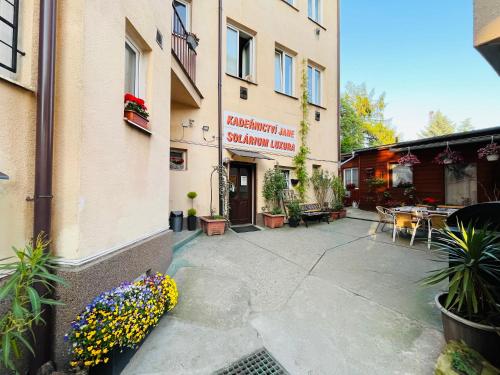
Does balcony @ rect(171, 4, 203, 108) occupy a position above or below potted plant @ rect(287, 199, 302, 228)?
above

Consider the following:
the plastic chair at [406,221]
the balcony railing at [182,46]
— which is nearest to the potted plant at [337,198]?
the plastic chair at [406,221]

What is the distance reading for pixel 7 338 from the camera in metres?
1.33

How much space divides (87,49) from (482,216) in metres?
4.96

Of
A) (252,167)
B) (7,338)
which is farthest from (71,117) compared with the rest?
(252,167)

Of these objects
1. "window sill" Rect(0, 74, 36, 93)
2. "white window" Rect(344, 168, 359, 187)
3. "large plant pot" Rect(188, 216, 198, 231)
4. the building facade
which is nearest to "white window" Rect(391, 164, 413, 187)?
"white window" Rect(344, 168, 359, 187)

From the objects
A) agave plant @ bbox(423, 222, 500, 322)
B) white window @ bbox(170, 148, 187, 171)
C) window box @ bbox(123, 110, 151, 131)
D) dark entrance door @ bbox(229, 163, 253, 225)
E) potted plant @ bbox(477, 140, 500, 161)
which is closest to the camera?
agave plant @ bbox(423, 222, 500, 322)

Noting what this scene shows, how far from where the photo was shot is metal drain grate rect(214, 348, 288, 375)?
6.55 feet

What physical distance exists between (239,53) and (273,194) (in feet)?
18.8

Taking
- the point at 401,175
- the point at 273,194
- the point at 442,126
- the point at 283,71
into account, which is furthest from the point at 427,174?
the point at 442,126

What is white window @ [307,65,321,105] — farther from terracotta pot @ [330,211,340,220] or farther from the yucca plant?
the yucca plant

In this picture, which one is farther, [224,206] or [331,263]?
[224,206]

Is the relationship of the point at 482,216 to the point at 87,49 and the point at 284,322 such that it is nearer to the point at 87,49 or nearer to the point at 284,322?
the point at 284,322

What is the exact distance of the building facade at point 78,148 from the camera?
1.85m

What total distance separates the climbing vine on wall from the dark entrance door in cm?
232
